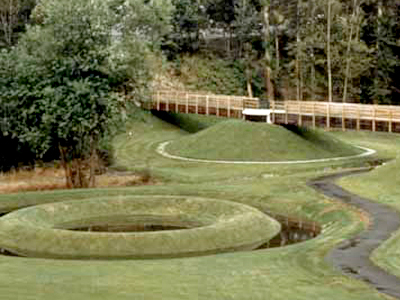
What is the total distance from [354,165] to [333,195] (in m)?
16.8

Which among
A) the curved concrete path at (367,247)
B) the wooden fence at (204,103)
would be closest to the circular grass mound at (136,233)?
the curved concrete path at (367,247)

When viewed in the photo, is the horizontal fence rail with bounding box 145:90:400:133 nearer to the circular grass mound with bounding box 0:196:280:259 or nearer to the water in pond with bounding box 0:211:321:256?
the water in pond with bounding box 0:211:321:256

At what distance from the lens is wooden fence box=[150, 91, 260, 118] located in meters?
64.2

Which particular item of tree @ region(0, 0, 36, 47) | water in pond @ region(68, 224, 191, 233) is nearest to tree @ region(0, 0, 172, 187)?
water in pond @ region(68, 224, 191, 233)

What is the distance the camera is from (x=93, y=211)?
3738 cm

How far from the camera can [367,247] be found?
86.1 feet

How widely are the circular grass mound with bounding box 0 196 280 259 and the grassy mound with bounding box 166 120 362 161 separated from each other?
69.2 feet

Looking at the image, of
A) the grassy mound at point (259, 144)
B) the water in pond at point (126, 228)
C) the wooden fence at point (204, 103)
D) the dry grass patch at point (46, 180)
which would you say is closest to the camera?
the water in pond at point (126, 228)

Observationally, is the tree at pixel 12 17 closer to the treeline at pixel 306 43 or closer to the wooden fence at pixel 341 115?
the treeline at pixel 306 43

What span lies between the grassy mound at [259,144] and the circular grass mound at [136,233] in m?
21.1

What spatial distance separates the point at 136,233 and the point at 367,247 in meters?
9.45

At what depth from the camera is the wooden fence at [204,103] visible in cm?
6419

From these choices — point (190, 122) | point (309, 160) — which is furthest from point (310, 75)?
point (309, 160)

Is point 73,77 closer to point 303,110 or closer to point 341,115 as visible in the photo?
point 341,115
